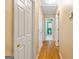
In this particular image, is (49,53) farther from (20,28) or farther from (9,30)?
(9,30)

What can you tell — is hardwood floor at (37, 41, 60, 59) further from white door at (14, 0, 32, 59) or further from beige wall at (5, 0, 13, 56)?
beige wall at (5, 0, 13, 56)

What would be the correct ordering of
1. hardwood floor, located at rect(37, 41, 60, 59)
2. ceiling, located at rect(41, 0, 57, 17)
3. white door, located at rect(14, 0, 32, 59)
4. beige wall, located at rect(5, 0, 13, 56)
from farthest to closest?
ceiling, located at rect(41, 0, 57, 17), hardwood floor, located at rect(37, 41, 60, 59), white door, located at rect(14, 0, 32, 59), beige wall, located at rect(5, 0, 13, 56)

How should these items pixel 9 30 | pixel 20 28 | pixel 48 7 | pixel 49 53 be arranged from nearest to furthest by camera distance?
pixel 9 30 → pixel 20 28 → pixel 49 53 → pixel 48 7

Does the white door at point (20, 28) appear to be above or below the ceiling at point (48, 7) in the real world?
below

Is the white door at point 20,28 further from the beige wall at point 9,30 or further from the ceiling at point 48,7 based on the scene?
the ceiling at point 48,7

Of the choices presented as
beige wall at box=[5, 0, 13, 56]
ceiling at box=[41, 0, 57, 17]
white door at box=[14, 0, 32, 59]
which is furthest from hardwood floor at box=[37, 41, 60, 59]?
beige wall at box=[5, 0, 13, 56]

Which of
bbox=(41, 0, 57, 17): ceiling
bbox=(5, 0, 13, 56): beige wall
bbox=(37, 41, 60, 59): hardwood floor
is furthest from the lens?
bbox=(41, 0, 57, 17): ceiling

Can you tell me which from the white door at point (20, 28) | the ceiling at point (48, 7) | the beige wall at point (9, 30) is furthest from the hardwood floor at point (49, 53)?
the beige wall at point (9, 30)

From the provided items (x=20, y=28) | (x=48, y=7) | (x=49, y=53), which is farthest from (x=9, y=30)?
(x=48, y=7)
